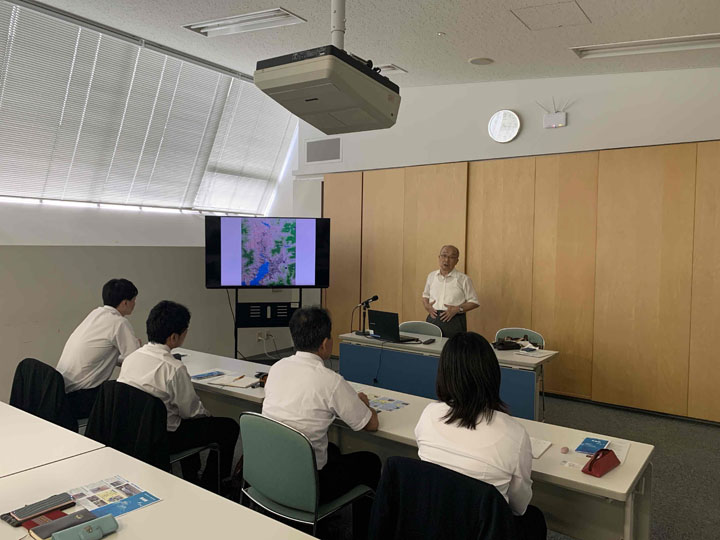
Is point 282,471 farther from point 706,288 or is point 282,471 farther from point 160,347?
point 706,288

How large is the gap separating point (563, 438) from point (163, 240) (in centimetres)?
514

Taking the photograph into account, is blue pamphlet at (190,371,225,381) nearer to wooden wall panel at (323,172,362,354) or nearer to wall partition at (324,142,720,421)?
wall partition at (324,142,720,421)

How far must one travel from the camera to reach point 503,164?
6043 mm

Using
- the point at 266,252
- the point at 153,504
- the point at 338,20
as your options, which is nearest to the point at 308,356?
the point at 153,504

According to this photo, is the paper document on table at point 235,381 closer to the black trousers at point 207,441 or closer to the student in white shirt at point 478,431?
the black trousers at point 207,441

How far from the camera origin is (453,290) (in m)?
5.54

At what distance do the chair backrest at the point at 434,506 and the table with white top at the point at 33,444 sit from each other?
48.1 inches

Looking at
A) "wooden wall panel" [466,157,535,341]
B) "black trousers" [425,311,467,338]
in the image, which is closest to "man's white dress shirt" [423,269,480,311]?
"black trousers" [425,311,467,338]

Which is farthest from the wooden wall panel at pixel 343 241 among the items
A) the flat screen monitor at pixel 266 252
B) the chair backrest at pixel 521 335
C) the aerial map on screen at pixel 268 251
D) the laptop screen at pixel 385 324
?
the chair backrest at pixel 521 335

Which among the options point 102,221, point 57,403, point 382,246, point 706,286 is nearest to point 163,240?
point 102,221

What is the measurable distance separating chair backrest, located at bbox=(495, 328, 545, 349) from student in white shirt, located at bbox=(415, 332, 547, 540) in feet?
9.62

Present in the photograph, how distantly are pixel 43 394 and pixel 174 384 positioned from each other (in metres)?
0.85

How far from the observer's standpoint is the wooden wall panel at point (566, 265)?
18.2 feet

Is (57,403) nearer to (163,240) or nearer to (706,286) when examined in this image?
(163,240)
